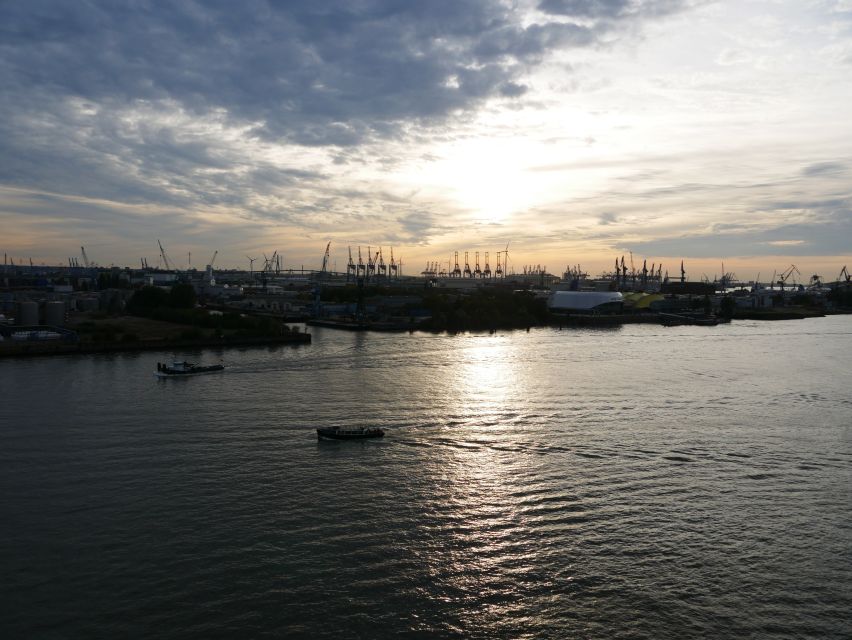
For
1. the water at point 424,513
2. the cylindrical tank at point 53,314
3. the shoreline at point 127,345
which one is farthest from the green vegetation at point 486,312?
the water at point 424,513

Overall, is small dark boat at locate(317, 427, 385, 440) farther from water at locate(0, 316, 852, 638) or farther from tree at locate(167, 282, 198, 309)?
tree at locate(167, 282, 198, 309)

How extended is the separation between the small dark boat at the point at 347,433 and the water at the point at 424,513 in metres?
0.19

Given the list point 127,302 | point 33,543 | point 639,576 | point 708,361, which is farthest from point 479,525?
point 127,302

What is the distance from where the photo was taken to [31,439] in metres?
9.52

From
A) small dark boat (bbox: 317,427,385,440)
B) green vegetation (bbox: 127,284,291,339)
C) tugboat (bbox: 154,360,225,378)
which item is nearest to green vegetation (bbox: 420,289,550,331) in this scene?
green vegetation (bbox: 127,284,291,339)

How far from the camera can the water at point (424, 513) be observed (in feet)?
17.1

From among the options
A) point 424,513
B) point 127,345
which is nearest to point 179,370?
point 127,345

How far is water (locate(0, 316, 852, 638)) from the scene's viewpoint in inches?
205

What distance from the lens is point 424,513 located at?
7.02 metres

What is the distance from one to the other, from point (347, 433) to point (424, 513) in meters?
2.88

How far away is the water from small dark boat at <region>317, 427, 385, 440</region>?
19 cm

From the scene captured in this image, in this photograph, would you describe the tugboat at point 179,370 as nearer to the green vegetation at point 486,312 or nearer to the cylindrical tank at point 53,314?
the cylindrical tank at point 53,314

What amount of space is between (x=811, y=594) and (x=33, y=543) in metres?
7.24

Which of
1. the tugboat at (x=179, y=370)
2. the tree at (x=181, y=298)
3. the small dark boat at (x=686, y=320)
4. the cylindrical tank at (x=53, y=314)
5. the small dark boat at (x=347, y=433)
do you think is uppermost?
the tree at (x=181, y=298)
